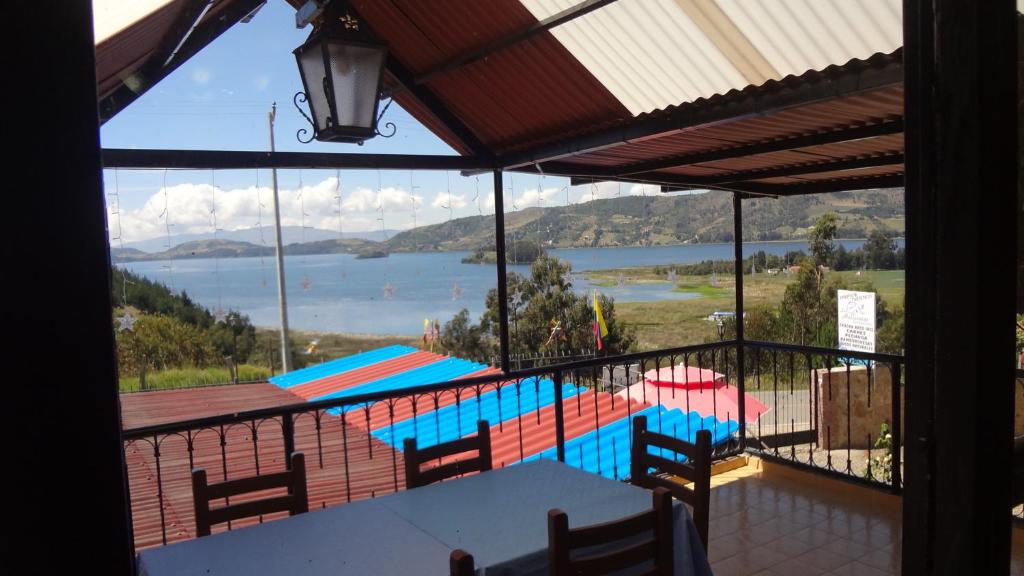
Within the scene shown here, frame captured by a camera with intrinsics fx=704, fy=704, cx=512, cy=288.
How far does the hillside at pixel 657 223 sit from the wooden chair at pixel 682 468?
21.9 feet

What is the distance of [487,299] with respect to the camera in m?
27.2

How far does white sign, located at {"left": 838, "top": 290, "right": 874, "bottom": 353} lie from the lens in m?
14.8

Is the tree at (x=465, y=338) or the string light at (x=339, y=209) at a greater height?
the string light at (x=339, y=209)

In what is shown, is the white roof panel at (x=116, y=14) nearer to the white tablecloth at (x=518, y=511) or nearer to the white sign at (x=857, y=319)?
the white tablecloth at (x=518, y=511)

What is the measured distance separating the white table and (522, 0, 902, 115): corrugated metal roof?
2.05 m

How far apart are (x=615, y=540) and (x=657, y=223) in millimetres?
22506

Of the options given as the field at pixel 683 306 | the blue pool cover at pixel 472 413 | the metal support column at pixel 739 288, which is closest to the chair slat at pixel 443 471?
the metal support column at pixel 739 288

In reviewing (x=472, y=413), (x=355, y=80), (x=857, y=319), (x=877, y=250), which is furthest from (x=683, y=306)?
(x=355, y=80)

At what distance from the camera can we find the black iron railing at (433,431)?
433 cm

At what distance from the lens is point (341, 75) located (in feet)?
10.5

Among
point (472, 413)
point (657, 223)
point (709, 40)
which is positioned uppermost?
point (709, 40)

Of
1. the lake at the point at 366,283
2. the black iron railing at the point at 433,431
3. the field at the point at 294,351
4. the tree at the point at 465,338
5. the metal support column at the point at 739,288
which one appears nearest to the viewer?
the black iron railing at the point at 433,431

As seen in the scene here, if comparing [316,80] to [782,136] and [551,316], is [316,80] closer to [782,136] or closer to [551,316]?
[782,136]

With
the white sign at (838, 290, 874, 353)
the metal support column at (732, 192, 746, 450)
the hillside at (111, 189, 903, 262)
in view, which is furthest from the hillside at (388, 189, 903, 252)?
the metal support column at (732, 192, 746, 450)
